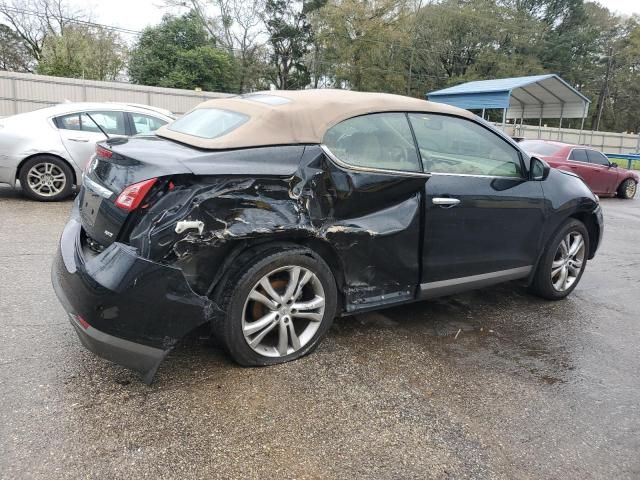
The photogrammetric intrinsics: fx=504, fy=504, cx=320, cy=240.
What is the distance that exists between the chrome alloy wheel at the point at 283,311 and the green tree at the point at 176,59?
103 ft

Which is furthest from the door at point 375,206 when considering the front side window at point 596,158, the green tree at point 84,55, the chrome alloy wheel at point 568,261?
the green tree at point 84,55

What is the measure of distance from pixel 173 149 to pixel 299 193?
775 millimetres

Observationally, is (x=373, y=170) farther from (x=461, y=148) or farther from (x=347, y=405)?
(x=347, y=405)

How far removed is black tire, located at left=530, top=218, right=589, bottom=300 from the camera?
439 cm

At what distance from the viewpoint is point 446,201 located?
11.5ft

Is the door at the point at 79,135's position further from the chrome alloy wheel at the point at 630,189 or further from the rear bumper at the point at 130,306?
the chrome alloy wheel at the point at 630,189

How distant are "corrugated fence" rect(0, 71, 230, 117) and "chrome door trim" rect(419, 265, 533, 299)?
19854mm

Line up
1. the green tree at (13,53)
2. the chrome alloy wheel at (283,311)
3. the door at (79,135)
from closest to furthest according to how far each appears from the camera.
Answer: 1. the chrome alloy wheel at (283,311)
2. the door at (79,135)
3. the green tree at (13,53)

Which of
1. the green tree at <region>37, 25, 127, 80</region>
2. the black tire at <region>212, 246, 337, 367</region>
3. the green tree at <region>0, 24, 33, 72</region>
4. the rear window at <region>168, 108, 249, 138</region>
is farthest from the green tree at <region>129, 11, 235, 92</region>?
the black tire at <region>212, 246, 337, 367</region>

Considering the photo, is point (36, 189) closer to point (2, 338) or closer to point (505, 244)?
point (2, 338)

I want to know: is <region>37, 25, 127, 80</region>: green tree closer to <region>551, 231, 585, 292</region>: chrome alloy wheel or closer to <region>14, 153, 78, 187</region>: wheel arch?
<region>14, 153, 78, 187</region>: wheel arch

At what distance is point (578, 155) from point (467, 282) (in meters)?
10.3

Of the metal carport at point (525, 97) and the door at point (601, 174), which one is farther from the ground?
the metal carport at point (525, 97)

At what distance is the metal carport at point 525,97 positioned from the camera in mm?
22297
